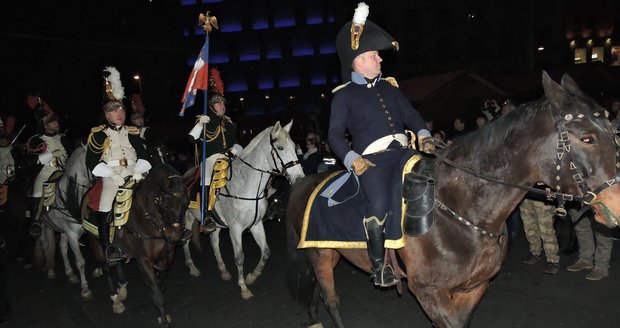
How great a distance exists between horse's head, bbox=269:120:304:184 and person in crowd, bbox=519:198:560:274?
11.9 feet

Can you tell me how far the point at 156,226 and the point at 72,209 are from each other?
116 inches

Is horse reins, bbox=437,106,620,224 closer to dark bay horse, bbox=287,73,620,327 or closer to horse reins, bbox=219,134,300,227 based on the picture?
dark bay horse, bbox=287,73,620,327

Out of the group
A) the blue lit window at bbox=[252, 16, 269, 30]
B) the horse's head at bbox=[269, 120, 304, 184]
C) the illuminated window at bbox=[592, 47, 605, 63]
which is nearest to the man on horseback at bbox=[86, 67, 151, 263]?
the horse's head at bbox=[269, 120, 304, 184]

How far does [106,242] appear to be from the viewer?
7.28 meters

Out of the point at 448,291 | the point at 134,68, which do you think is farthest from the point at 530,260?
the point at 134,68

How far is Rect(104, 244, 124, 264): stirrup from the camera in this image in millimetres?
7059

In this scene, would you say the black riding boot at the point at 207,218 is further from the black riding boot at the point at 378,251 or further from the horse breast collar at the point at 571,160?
the horse breast collar at the point at 571,160

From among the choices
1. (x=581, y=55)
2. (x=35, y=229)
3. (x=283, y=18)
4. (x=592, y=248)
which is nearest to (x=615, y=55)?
(x=581, y=55)

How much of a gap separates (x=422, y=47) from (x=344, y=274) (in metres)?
46.4

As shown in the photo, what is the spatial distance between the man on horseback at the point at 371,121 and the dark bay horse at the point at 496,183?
12.1 inches

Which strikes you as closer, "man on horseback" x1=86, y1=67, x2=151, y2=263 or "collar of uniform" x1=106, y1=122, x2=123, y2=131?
"man on horseback" x1=86, y1=67, x2=151, y2=263

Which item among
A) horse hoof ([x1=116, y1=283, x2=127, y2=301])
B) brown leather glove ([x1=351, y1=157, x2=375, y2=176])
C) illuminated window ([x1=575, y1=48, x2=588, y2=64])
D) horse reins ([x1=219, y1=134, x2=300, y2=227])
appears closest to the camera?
brown leather glove ([x1=351, y1=157, x2=375, y2=176])

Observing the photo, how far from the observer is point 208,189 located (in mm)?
8930

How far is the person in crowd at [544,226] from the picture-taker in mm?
7547
